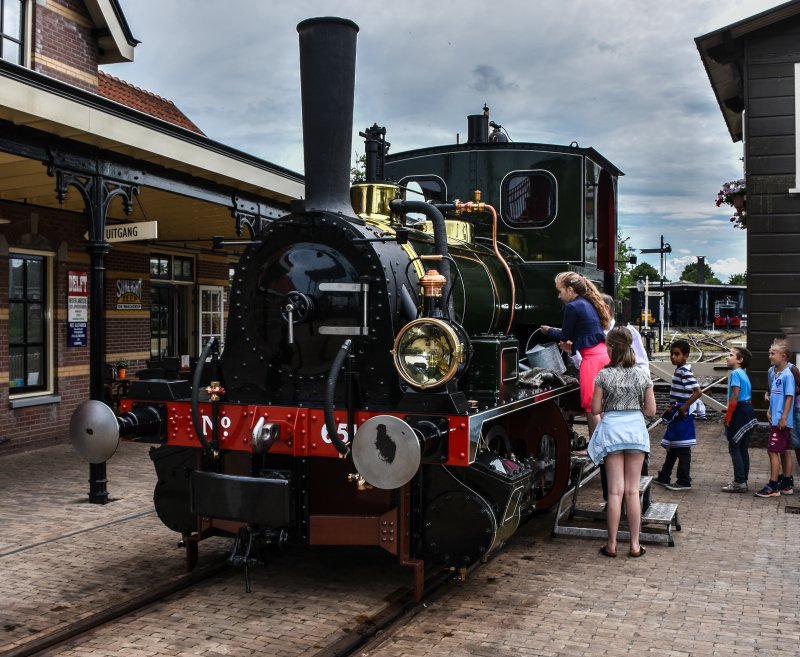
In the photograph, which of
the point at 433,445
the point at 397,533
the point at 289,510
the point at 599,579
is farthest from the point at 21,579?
the point at 599,579

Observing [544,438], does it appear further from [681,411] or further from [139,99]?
[139,99]

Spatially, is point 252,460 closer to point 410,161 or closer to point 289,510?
point 289,510

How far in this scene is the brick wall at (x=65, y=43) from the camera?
34.7 feet

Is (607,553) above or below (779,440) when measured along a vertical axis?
below

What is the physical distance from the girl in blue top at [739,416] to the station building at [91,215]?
201 inches

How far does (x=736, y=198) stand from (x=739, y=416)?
5.17 m

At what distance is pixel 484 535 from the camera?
4.29m

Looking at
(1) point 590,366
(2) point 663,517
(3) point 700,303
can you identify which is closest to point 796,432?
(2) point 663,517

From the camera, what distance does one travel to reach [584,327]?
5.93m

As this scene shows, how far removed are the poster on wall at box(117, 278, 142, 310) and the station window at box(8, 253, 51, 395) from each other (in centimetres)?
142

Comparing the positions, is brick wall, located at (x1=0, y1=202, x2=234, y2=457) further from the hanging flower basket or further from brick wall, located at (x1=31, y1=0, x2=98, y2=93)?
the hanging flower basket

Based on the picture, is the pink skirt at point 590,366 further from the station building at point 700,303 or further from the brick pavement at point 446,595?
the station building at point 700,303

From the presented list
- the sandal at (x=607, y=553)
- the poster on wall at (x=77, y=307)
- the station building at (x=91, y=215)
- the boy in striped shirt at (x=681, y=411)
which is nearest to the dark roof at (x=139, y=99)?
the station building at (x=91, y=215)

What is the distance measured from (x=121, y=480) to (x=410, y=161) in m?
4.15
